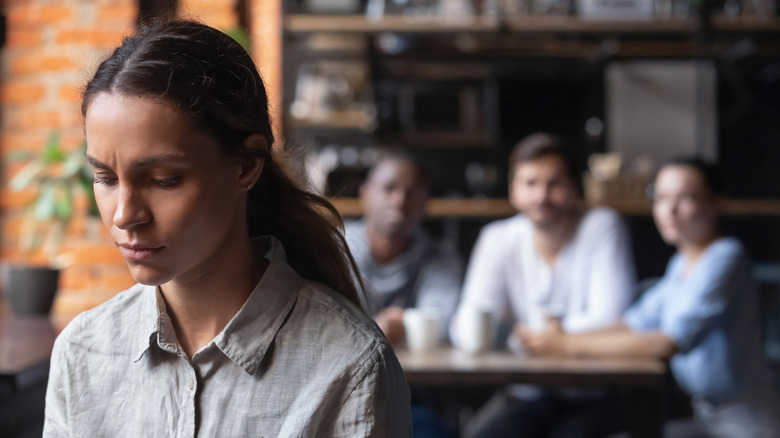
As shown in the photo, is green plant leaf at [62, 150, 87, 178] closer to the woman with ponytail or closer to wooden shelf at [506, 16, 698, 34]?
the woman with ponytail

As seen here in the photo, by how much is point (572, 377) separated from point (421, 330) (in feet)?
1.30

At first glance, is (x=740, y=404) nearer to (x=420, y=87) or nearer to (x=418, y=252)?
(x=418, y=252)

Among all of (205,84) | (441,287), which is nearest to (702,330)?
(441,287)

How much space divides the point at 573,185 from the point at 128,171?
1.98 metres

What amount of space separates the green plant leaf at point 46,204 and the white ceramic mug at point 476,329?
129 centimetres

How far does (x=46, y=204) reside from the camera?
238cm

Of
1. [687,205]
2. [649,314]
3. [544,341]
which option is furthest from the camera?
[649,314]

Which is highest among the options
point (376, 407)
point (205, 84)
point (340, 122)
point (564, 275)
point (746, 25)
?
point (746, 25)

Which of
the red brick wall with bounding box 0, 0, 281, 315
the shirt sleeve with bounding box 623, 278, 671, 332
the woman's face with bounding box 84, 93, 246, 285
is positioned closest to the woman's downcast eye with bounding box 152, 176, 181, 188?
the woman's face with bounding box 84, 93, 246, 285

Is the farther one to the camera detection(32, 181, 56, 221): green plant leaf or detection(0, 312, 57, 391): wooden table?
detection(32, 181, 56, 221): green plant leaf

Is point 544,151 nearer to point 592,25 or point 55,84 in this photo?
point 592,25

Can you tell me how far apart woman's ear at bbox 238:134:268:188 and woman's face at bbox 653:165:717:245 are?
5.74ft

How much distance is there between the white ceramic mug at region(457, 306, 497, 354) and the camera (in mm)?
1988

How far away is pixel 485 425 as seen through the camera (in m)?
2.29
